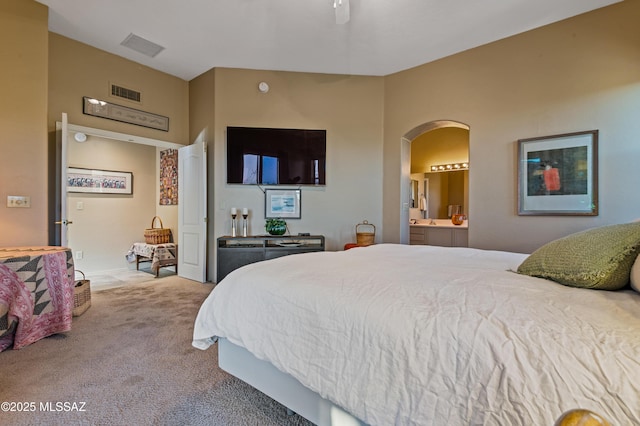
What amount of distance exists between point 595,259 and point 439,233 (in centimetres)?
401

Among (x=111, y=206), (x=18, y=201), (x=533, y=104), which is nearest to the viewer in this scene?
(x=18, y=201)

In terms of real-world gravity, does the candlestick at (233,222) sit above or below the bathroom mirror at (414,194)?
below

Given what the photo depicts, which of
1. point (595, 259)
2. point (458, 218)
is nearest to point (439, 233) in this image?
point (458, 218)

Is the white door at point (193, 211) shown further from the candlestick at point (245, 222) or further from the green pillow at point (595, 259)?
the green pillow at point (595, 259)

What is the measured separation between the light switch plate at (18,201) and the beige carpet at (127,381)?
45.4 inches

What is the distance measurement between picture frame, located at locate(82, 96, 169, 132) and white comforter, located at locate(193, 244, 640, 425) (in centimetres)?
360

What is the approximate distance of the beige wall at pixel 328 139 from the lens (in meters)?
4.28

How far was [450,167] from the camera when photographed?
17.3 feet

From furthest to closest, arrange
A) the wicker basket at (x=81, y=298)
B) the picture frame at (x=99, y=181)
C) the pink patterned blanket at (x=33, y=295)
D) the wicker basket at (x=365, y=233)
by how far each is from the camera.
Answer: the picture frame at (x=99, y=181) < the wicker basket at (x=365, y=233) < the wicker basket at (x=81, y=298) < the pink patterned blanket at (x=33, y=295)

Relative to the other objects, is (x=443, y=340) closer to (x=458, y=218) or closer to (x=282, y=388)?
(x=282, y=388)

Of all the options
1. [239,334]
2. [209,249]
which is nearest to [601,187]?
[239,334]

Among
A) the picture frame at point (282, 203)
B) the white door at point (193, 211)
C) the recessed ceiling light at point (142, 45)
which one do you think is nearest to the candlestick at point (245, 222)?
the picture frame at point (282, 203)

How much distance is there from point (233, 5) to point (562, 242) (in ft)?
10.7

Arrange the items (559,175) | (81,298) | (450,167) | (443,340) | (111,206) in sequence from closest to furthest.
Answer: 1. (443,340)
2. (81,298)
3. (559,175)
4. (111,206)
5. (450,167)
